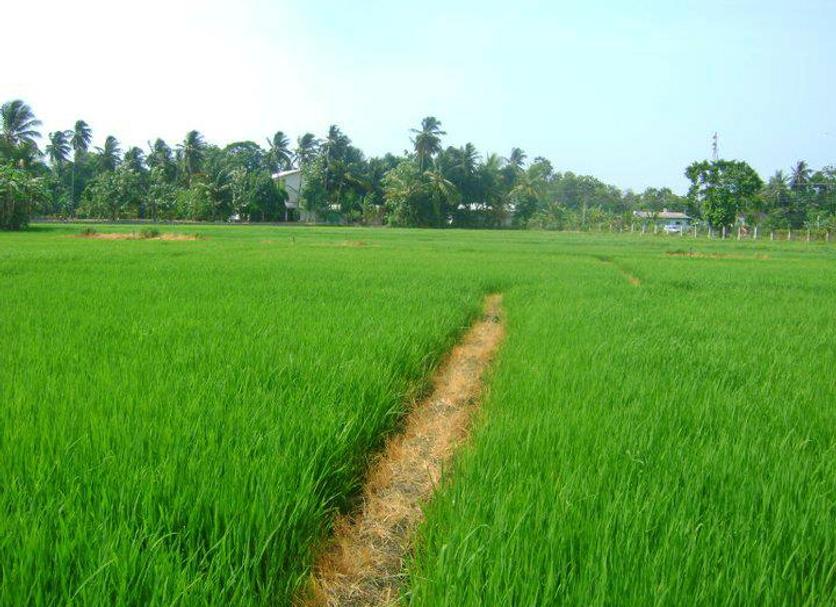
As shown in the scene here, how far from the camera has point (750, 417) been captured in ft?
8.54

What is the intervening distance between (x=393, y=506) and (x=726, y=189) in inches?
1584

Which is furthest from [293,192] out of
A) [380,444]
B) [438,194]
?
[380,444]

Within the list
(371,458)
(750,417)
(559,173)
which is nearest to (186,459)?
(371,458)

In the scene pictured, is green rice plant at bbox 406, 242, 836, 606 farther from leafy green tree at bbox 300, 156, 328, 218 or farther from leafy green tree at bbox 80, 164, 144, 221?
leafy green tree at bbox 80, 164, 144, 221

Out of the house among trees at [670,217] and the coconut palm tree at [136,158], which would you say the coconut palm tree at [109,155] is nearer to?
the coconut palm tree at [136,158]

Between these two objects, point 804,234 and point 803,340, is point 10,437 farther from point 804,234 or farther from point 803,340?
point 804,234

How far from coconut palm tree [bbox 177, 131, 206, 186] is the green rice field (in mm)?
45150

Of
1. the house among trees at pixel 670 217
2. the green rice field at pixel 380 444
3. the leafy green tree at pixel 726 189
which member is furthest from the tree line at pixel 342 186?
the green rice field at pixel 380 444

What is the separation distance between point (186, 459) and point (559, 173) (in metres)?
74.4

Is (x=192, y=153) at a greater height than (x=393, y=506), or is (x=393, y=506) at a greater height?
(x=192, y=153)

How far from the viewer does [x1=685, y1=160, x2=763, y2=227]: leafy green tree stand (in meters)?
35.1

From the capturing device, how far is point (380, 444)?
2672mm

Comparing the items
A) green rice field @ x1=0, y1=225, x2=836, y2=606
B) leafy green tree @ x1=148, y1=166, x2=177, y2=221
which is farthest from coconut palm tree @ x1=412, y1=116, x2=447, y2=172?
green rice field @ x1=0, y1=225, x2=836, y2=606

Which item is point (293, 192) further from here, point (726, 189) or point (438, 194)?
point (726, 189)
